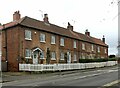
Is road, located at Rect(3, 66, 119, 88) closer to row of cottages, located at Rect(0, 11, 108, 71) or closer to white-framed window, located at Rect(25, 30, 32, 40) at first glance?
row of cottages, located at Rect(0, 11, 108, 71)

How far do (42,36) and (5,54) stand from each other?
21.0 ft

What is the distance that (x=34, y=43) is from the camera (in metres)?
39.4

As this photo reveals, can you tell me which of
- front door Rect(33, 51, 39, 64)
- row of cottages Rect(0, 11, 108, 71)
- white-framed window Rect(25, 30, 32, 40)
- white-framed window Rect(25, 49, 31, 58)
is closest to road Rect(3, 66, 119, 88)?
row of cottages Rect(0, 11, 108, 71)

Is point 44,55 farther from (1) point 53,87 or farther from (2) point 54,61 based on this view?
(1) point 53,87

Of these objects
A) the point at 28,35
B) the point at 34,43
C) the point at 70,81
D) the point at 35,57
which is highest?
the point at 28,35

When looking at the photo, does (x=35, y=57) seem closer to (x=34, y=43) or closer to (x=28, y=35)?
(x=34, y=43)

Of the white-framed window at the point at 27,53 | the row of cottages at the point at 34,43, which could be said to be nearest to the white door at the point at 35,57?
the row of cottages at the point at 34,43

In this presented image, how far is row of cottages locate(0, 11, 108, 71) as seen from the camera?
1452 inches

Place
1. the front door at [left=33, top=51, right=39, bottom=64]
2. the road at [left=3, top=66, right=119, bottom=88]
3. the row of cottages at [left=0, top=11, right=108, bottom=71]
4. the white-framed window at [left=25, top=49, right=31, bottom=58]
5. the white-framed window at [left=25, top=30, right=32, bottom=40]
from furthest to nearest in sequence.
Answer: the front door at [left=33, top=51, right=39, bottom=64] → the white-framed window at [left=25, top=30, right=32, bottom=40] → the white-framed window at [left=25, top=49, right=31, bottom=58] → the row of cottages at [left=0, top=11, right=108, bottom=71] → the road at [left=3, top=66, right=119, bottom=88]

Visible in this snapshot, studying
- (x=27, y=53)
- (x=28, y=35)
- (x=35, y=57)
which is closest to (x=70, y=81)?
(x=27, y=53)

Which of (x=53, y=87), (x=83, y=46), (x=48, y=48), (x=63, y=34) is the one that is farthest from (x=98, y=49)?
(x=53, y=87)

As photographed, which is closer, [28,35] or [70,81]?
[70,81]

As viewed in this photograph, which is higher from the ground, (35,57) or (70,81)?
(35,57)

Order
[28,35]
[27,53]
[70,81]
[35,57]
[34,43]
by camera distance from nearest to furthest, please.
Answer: [70,81] → [27,53] → [28,35] → [34,43] → [35,57]
